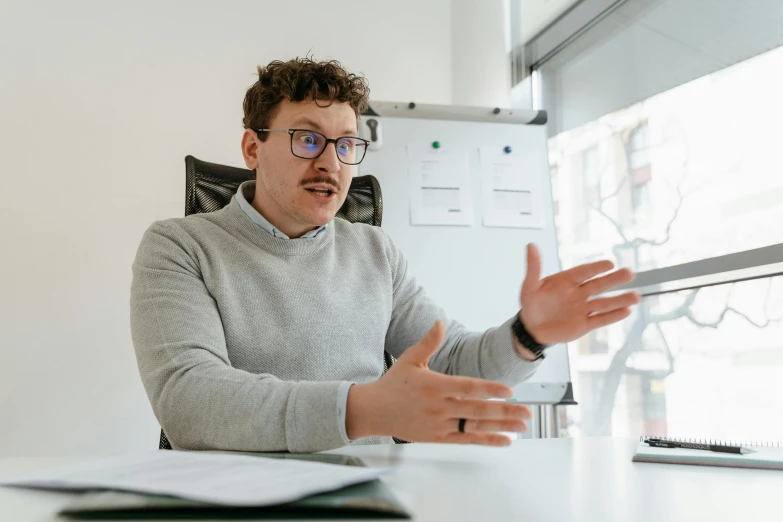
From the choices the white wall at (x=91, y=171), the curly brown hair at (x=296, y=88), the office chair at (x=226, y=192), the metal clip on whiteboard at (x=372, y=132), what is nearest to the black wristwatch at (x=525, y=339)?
the office chair at (x=226, y=192)

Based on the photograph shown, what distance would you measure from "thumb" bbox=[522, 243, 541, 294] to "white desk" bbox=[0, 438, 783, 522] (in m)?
0.29

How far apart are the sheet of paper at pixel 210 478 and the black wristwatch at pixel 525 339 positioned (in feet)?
2.08

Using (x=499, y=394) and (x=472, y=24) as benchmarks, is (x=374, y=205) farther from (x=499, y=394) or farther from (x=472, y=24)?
(x=472, y=24)

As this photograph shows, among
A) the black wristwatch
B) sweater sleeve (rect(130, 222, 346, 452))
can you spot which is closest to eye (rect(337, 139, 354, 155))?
sweater sleeve (rect(130, 222, 346, 452))

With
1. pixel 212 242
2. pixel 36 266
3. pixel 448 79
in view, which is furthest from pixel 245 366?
pixel 448 79

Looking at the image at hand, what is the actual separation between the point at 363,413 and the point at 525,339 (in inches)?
18.6

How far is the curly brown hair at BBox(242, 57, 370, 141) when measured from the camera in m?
1.47

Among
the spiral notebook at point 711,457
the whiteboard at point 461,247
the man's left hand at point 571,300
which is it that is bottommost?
the spiral notebook at point 711,457

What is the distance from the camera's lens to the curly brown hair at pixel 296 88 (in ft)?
4.83

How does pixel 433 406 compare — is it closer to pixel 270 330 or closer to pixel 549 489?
pixel 549 489

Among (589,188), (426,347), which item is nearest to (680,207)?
(589,188)

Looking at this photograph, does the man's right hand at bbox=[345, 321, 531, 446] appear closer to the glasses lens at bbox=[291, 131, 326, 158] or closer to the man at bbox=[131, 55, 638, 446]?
the man at bbox=[131, 55, 638, 446]

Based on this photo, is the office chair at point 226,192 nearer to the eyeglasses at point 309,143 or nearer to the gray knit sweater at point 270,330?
the gray knit sweater at point 270,330

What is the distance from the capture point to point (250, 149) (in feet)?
5.22
